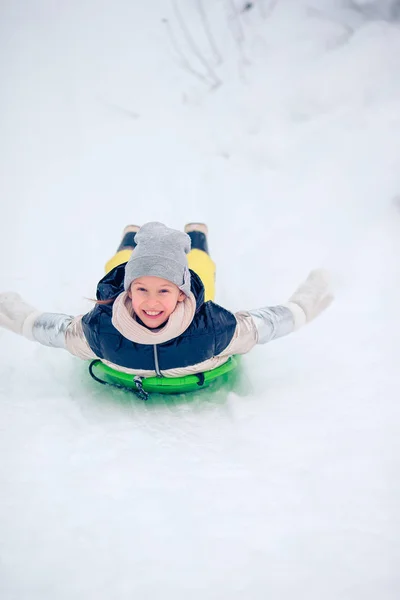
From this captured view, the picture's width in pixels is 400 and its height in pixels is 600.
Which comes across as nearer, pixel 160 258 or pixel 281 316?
pixel 160 258

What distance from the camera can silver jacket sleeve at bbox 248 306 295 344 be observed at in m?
1.98

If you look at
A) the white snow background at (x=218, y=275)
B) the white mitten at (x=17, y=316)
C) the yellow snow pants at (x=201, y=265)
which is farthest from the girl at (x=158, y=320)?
the yellow snow pants at (x=201, y=265)

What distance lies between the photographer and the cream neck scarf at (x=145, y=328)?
5.51ft

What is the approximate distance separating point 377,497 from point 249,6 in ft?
14.2

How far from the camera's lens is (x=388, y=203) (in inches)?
118

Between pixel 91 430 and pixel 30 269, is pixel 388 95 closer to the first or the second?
pixel 30 269

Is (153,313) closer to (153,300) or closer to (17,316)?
(153,300)

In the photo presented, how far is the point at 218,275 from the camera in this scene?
2916mm

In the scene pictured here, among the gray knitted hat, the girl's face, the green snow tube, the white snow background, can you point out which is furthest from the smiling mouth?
the white snow background

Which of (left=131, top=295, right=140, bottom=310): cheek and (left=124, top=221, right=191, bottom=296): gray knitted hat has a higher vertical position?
(left=124, top=221, right=191, bottom=296): gray knitted hat

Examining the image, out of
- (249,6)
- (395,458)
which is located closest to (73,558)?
(395,458)

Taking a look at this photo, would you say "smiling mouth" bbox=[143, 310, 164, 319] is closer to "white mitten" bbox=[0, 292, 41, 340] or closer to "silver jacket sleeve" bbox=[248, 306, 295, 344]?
"silver jacket sleeve" bbox=[248, 306, 295, 344]

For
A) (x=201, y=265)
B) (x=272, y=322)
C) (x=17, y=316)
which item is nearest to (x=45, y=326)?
(x=17, y=316)

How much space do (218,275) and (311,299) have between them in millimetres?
864
